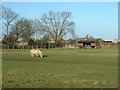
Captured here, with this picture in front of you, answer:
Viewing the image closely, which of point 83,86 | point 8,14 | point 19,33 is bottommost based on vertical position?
point 83,86

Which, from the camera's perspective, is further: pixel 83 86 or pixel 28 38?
pixel 28 38

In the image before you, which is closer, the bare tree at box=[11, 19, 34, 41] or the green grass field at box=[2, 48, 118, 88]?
the green grass field at box=[2, 48, 118, 88]

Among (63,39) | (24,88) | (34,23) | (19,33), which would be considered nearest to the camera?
(24,88)

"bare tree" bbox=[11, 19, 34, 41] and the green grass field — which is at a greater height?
"bare tree" bbox=[11, 19, 34, 41]

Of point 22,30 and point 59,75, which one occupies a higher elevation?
point 22,30

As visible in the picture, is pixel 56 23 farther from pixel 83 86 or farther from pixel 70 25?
pixel 83 86

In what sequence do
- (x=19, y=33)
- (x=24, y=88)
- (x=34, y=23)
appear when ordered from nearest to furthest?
(x=24, y=88)
(x=19, y=33)
(x=34, y=23)

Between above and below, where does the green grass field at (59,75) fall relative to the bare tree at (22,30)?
below

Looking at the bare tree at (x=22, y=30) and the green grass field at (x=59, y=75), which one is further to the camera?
the bare tree at (x=22, y=30)

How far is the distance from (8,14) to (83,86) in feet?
229

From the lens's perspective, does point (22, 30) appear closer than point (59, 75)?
No

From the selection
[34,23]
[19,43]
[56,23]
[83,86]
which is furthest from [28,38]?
[83,86]

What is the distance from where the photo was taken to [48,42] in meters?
85.6

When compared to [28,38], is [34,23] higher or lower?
higher
